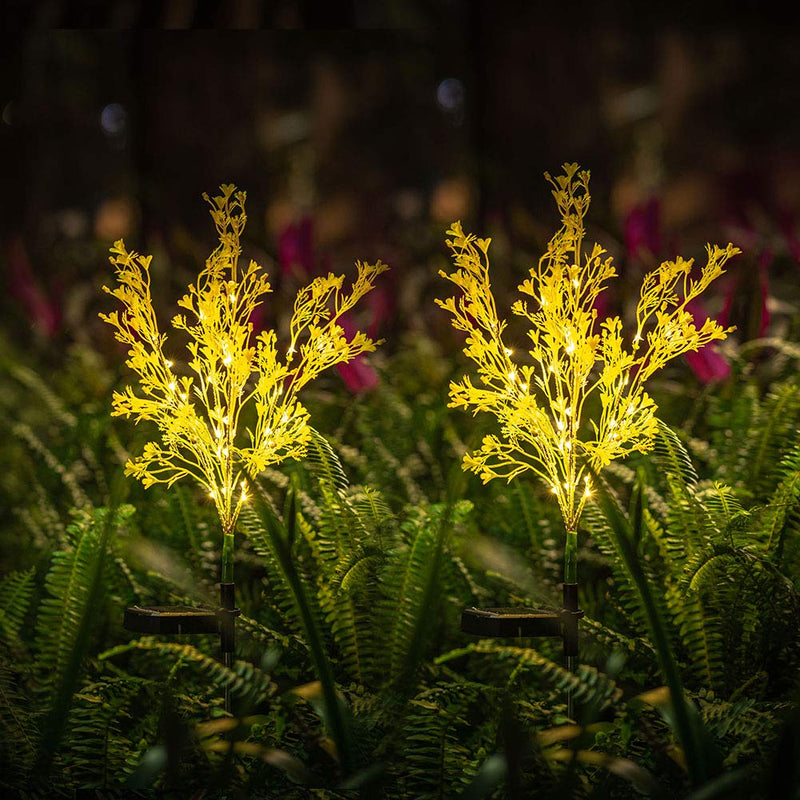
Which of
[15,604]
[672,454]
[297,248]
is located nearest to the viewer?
[672,454]

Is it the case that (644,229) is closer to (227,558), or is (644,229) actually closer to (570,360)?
(570,360)

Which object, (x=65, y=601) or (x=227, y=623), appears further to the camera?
(x=65, y=601)

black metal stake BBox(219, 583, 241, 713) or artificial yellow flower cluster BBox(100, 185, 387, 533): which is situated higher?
artificial yellow flower cluster BBox(100, 185, 387, 533)

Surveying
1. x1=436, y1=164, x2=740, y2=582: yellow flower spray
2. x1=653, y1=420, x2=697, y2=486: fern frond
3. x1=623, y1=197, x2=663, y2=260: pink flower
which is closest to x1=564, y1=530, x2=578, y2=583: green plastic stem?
x1=436, y1=164, x2=740, y2=582: yellow flower spray

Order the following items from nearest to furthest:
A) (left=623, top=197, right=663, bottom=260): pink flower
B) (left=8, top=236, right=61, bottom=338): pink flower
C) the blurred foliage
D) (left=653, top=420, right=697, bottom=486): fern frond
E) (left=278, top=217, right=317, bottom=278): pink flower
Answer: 1. the blurred foliage
2. (left=653, top=420, right=697, bottom=486): fern frond
3. (left=278, top=217, right=317, bottom=278): pink flower
4. (left=623, top=197, right=663, bottom=260): pink flower
5. (left=8, top=236, right=61, bottom=338): pink flower

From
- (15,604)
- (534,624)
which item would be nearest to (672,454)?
(534,624)

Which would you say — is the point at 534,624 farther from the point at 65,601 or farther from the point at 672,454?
the point at 65,601

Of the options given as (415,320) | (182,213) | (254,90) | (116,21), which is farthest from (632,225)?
(116,21)

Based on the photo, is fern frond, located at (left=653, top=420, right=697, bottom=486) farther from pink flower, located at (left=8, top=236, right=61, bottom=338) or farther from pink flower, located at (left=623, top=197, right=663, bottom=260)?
pink flower, located at (left=8, top=236, right=61, bottom=338)

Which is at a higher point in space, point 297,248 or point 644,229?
point 644,229

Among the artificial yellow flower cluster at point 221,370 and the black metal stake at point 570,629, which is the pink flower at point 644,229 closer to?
the artificial yellow flower cluster at point 221,370

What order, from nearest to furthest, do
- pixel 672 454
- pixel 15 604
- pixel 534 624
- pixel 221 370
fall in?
pixel 534 624
pixel 221 370
pixel 672 454
pixel 15 604

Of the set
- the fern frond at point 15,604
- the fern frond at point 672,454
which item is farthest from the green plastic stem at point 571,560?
the fern frond at point 15,604

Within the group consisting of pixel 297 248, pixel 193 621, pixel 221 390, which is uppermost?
pixel 297 248
